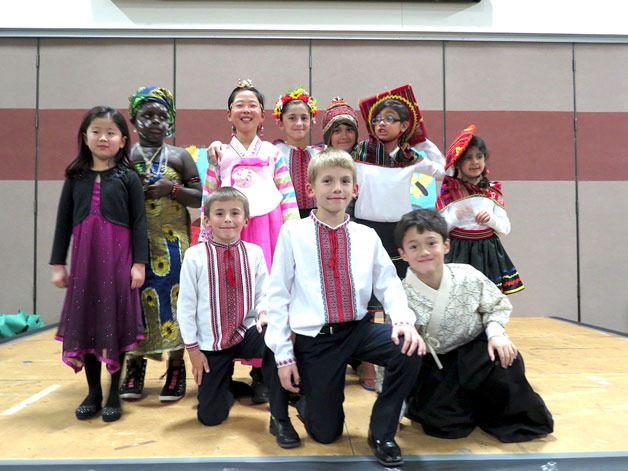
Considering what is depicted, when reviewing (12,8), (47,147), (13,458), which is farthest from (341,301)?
(12,8)

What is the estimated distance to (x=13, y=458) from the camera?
1.59 metres

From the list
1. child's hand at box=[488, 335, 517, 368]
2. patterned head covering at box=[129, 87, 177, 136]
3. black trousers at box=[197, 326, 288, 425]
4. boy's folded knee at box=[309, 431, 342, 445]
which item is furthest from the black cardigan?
child's hand at box=[488, 335, 517, 368]

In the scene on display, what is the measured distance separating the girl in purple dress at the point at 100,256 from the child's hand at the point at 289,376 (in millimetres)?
744

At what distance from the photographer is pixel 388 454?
1.56 metres

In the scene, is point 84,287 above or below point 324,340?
above

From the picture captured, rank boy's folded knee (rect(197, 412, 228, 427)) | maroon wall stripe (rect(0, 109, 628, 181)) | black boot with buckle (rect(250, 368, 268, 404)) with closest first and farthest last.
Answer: boy's folded knee (rect(197, 412, 228, 427)) < black boot with buckle (rect(250, 368, 268, 404)) < maroon wall stripe (rect(0, 109, 628, 181))

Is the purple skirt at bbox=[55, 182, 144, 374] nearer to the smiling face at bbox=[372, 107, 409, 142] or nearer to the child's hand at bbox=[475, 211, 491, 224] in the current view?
the smiling face at bbox=[372, 107, 409, 142]

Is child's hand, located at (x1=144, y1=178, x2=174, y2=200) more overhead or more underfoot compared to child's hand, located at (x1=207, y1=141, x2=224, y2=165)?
more underfoot

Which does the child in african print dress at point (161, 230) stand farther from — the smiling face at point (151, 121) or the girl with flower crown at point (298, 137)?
the girl with flower crown at point (298, 137)

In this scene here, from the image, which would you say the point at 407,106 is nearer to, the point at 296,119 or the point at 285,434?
the point at 296,119

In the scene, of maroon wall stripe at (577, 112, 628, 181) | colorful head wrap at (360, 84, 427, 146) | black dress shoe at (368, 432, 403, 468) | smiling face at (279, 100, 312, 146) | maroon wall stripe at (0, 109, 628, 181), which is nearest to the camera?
black dress shoe at (368, 432, 403, 468)

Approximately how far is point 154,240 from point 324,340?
3.41 ft

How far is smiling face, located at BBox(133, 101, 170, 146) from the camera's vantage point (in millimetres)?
2285

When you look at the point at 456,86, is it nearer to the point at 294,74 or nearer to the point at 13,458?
the point at 294,74
